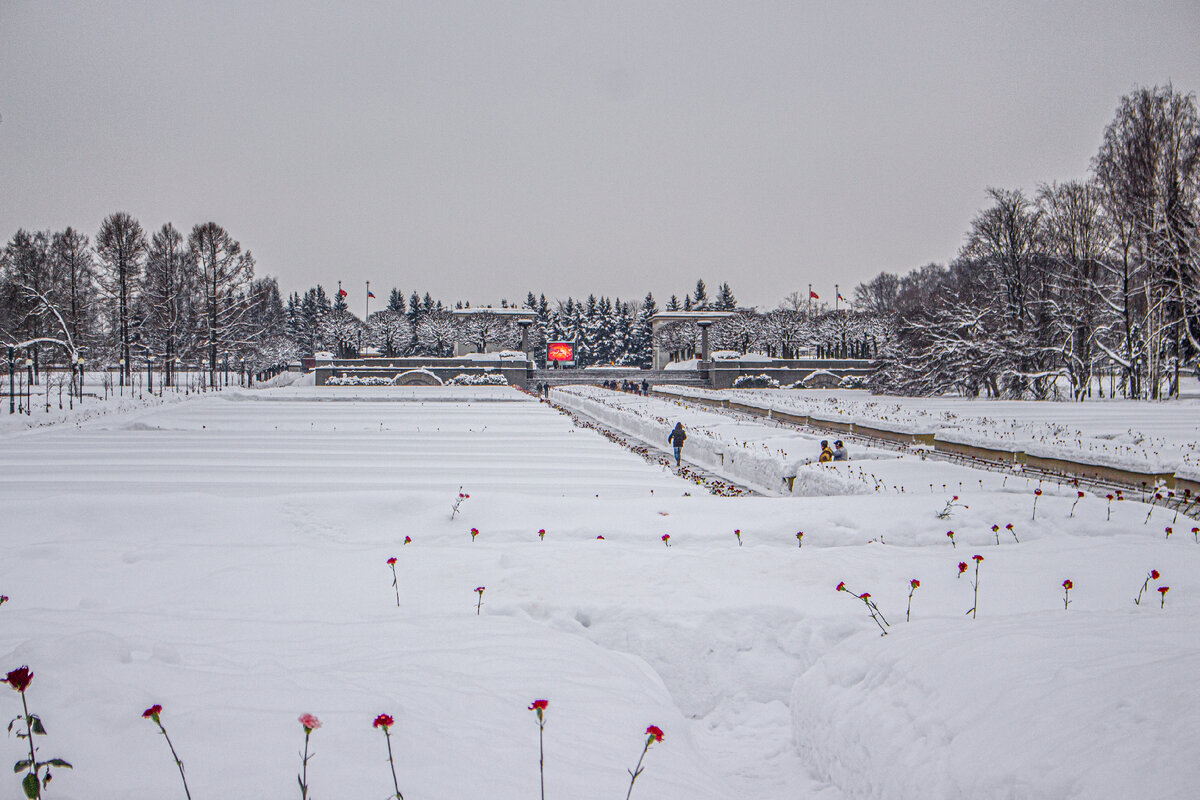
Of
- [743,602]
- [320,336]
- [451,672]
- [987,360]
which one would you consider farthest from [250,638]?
[320,336]

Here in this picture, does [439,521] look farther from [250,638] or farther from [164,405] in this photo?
[164,405]

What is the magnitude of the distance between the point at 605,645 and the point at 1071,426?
65.9ft

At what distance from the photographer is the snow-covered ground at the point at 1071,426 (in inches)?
586

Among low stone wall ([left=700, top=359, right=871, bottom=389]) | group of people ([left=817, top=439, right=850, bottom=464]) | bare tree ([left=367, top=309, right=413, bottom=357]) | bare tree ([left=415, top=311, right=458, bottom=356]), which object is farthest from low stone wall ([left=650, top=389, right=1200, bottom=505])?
bare tree ([left=367, top=309, right=413, bottom=357])

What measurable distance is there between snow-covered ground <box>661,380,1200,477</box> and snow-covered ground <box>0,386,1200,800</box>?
7.17 m

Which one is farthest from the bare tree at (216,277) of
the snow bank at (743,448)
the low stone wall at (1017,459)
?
the low stone wall at (1017,459)

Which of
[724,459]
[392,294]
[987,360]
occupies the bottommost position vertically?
[724,459]

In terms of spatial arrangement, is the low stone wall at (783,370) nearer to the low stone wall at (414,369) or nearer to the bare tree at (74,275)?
the low stone wall at (414,369)

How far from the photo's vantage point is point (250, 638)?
4.54 meters

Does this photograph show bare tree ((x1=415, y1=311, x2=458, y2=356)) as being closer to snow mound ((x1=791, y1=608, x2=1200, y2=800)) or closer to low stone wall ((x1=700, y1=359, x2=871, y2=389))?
low stone wall ((x1=700, y1=359, x2=871, y2=389))

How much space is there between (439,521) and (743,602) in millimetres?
4755

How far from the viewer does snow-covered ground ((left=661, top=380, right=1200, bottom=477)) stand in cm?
1488

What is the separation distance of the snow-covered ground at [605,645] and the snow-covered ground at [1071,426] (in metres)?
7.17

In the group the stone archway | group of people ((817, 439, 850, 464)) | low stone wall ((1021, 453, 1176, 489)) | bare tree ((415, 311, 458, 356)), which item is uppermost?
bare tree ((415, 311, 458, 356))
